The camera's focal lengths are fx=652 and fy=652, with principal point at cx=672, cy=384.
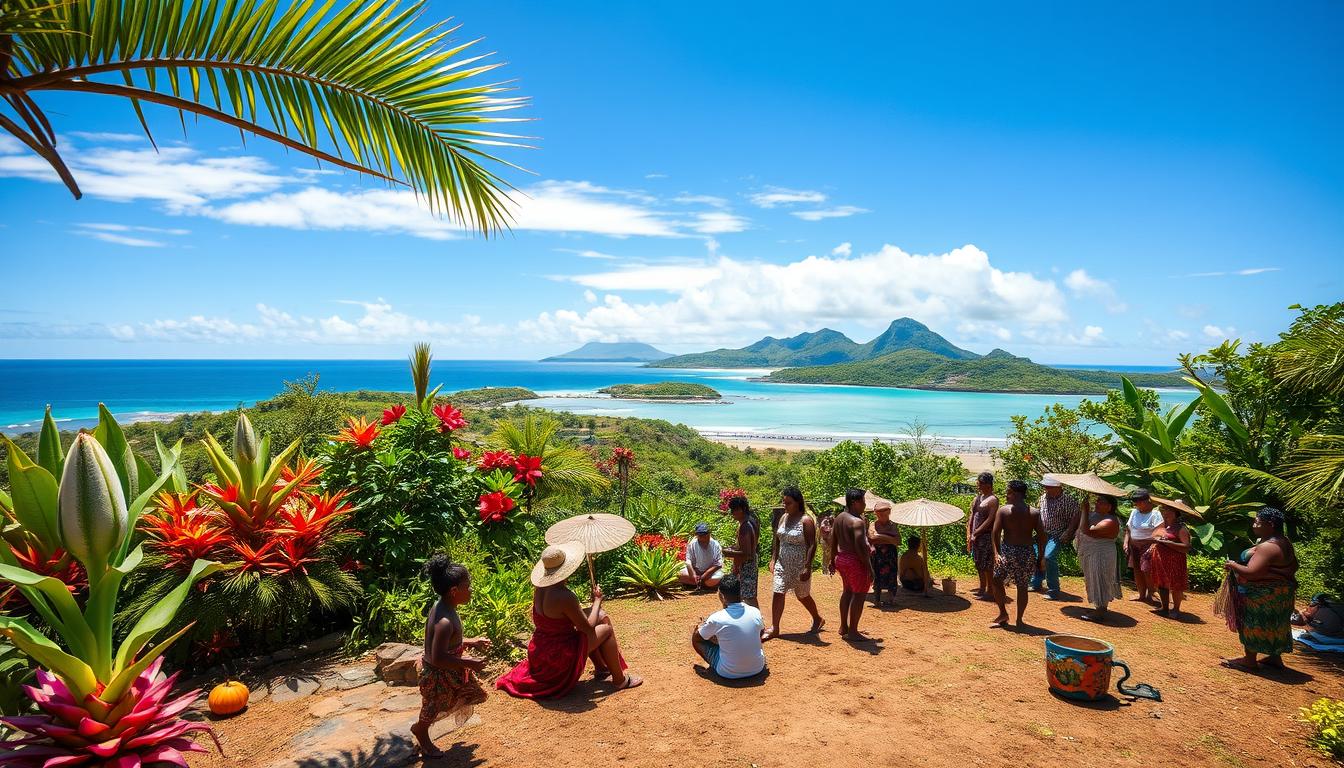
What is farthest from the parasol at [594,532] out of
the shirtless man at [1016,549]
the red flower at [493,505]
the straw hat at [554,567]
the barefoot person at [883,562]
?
the shirtless man at [1016,549]

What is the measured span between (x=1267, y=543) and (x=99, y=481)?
7.70 metres

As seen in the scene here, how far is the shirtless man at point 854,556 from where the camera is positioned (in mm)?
6039

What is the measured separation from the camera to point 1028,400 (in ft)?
326

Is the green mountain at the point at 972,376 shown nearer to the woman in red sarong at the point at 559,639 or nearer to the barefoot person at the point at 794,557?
the barefoot person at the point at 794,557

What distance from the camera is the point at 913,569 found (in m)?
8.02

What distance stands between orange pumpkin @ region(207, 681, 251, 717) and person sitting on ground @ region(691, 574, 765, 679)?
3.53m

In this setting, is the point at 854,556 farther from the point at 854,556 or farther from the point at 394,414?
the point at 394,414

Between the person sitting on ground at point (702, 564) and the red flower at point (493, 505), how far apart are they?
2.31m

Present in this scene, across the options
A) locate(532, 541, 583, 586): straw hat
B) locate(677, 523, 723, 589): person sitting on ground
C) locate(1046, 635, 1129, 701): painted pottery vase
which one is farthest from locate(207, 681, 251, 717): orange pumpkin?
locate(1046, 635, 1129, 701): painted pottery vase

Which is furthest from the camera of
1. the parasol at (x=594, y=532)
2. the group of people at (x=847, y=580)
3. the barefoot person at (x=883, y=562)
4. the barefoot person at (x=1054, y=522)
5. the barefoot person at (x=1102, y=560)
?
the barefoot person at (x=1054, y=522)

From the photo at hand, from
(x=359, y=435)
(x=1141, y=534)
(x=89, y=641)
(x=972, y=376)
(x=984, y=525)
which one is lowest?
(x=1141, y=534)

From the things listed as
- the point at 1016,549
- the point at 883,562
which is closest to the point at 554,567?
the point at 883,562

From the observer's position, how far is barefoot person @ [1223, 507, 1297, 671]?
5.26m

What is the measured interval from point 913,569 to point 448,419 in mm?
5803
